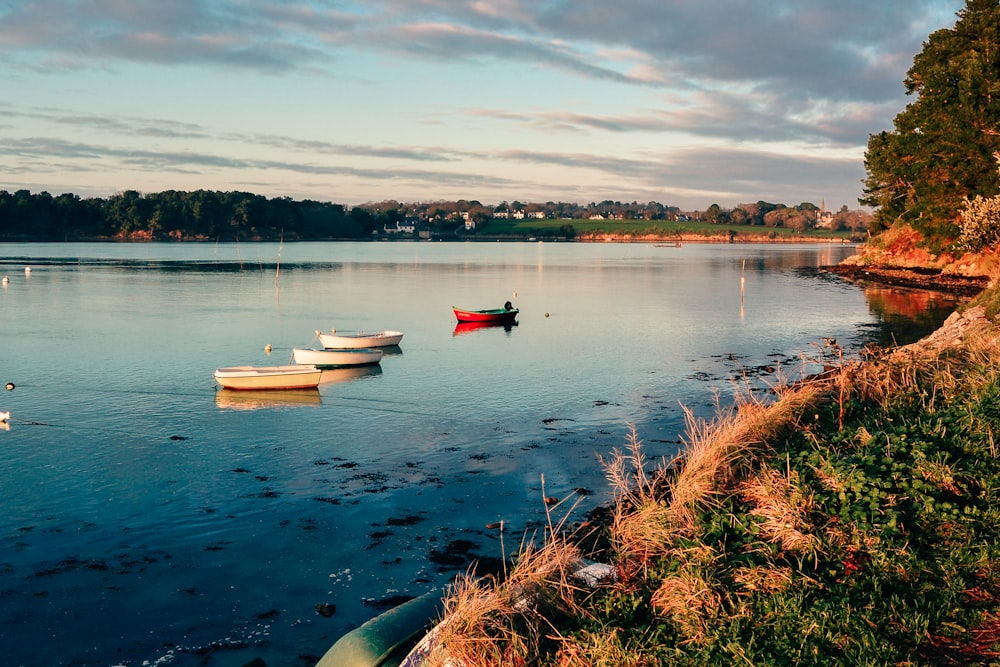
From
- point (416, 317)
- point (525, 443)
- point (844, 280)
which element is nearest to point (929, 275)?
point (844, 280)

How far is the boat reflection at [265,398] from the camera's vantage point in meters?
27.8

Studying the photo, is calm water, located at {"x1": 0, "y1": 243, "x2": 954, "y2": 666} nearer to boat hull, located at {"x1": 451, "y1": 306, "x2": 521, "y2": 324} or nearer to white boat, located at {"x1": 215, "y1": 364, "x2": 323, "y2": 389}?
white boat, located at {"x1": 215, "y1": 364, "x2": 323, "y2": 389}

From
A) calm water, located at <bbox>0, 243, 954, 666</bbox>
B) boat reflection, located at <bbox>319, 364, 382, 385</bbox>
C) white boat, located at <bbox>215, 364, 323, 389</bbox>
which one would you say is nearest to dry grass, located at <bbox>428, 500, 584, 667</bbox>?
calm water, located at <bbox>0, 243, 954, 666</bbox>

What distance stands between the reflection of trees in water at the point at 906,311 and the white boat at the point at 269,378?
2460 cm

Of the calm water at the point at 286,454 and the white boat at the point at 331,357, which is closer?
Answer: the calm water at the point at 286,454

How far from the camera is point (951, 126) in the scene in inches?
2539

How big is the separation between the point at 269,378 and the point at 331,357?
5413 millimetres

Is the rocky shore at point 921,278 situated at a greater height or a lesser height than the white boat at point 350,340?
greater

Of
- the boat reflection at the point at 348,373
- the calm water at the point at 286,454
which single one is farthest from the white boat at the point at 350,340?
the boat reflection at the point at 348,373

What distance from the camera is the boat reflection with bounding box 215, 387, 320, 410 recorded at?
27.8 metres

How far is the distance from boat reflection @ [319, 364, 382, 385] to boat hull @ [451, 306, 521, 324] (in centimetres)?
1580

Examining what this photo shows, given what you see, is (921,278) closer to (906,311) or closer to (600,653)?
(906,311)

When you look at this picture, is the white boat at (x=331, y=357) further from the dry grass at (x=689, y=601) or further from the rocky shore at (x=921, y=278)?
the rocky shore at (x=921, y=278)

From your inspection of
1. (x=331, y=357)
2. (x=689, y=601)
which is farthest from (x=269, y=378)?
(x=689, y=601)
